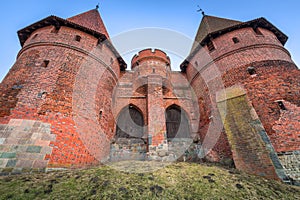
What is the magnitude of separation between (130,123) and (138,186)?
6.57 meters

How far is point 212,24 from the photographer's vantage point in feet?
37.7

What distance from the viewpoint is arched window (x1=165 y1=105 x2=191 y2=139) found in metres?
10.3

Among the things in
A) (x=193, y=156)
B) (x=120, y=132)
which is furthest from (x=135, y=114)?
(x=193, y=156)

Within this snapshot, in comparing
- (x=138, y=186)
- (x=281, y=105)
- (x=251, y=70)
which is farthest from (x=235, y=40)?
(x=138, y=186)

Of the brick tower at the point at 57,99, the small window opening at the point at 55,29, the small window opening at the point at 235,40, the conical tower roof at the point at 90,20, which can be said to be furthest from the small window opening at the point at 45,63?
the small window opening at the point at 235,40

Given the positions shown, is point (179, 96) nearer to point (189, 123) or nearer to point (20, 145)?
point (189, 123)

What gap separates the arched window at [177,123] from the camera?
10.3 m

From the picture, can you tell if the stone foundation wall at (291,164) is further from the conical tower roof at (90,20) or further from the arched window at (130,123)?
the conical tower roof at (90,20)

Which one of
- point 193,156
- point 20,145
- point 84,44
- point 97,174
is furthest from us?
point 193,156

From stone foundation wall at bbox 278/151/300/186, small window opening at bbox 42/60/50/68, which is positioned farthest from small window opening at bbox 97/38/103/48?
stone foundation wall at bbox 278/151/300/186

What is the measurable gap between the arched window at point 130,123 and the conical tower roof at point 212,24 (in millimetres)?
7441

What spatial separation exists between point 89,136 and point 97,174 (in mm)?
2571

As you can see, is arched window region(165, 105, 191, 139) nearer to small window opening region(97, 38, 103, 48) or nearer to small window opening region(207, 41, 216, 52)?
small window opening region(207, 41, 216, 52)

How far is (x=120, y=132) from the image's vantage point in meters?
9.77
